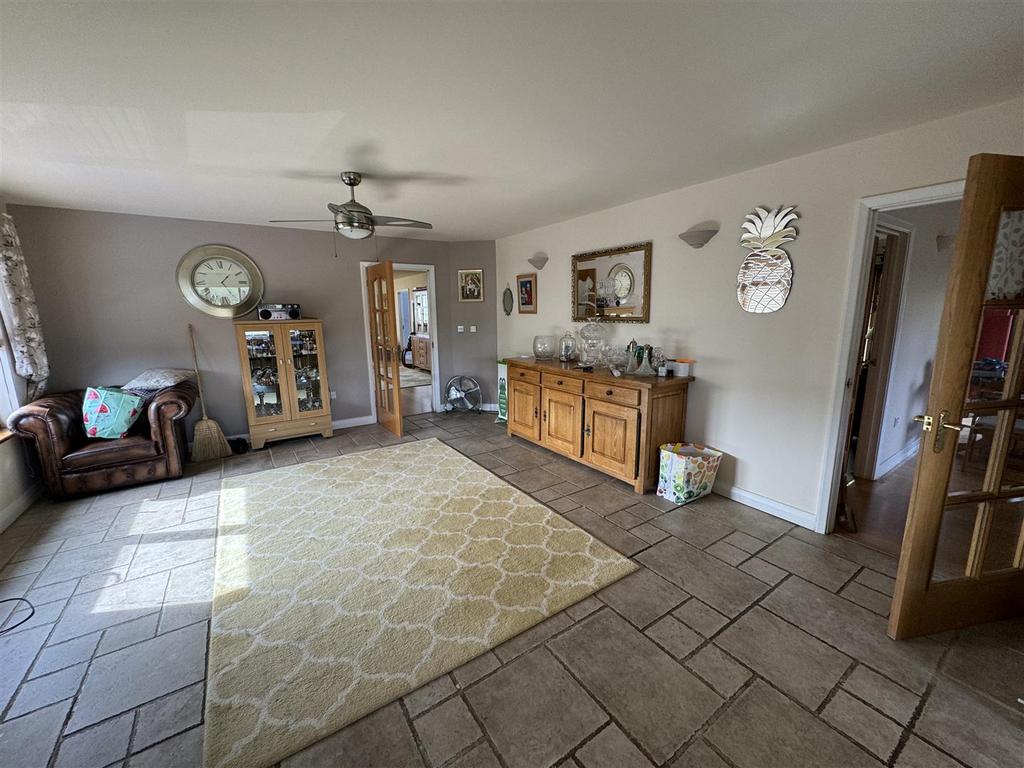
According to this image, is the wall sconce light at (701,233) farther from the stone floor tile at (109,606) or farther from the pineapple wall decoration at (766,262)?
the stone floor tile at (109,606)

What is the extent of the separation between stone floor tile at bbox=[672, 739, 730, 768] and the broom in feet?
14.6

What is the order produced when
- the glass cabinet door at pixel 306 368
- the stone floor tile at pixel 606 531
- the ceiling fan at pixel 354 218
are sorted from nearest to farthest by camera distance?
the stone floor tile at pixel 606 531 < the ceiling fan at pixel 354 218 < the glass cabinet door at pixel 306 368

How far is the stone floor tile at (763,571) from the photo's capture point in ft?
7.34

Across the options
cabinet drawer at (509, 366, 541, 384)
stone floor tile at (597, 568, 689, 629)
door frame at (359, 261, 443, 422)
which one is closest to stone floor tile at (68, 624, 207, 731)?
stone floor tile at (597, 568, 689, 629)

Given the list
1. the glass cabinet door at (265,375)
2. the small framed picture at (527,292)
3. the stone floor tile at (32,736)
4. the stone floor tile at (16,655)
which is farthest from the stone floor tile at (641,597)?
the glass cabinet door at (265,375)

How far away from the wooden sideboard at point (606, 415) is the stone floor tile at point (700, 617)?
4.02 ft

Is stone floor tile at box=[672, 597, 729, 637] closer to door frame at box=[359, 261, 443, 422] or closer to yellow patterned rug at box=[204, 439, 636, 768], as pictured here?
yellow patterned rug at box=[204, 439, 636, 768]

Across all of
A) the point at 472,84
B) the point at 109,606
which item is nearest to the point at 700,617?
the point at 472,84

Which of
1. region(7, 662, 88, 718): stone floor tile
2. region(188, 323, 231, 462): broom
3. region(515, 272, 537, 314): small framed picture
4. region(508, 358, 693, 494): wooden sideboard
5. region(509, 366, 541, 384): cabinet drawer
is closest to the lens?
region(7, 662, 88, 718): stone floor tile

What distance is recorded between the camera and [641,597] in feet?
6.91

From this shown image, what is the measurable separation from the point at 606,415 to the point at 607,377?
0.32 m

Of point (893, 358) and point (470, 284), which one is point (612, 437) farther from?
point (470, 284)

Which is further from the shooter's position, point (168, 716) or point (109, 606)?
point (109, 606)

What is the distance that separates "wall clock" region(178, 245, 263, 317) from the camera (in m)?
4.10
